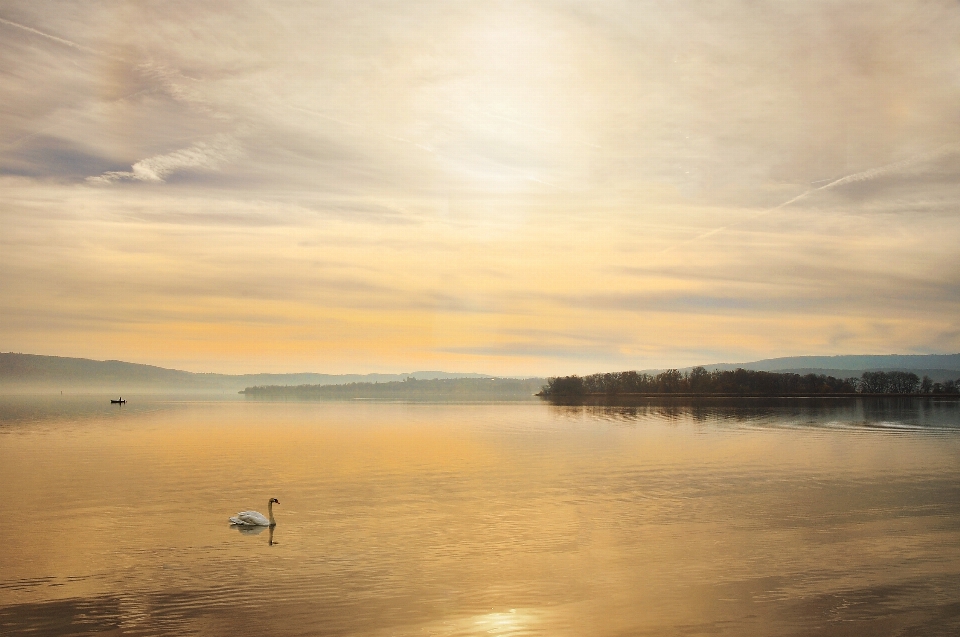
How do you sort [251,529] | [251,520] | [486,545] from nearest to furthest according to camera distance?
[486,545] < [251,529] < [251,520]

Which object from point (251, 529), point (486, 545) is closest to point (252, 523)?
point (251, 529)

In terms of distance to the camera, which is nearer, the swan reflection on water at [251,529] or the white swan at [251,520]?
the swan reflection on water at [251,529]

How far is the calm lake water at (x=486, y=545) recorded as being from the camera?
1770cm

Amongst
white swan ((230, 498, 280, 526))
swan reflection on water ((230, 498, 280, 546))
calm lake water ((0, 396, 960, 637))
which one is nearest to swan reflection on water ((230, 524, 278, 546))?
swan reflection on water ((230, 498, 280, 546))

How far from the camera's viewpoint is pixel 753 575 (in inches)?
834

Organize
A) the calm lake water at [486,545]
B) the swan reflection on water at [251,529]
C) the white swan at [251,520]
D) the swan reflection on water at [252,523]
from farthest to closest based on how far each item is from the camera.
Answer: the white swan at [251,520], the swan reflection on water at [252,523], the swan reflection on water at [251,529], the calm lake water at [486,545]

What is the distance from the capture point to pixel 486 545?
81.4 ft

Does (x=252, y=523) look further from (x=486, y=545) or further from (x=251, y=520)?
(x=486, y=545)

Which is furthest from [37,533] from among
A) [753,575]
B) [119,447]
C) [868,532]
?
[119,447]

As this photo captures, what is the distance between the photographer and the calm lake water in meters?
17.7

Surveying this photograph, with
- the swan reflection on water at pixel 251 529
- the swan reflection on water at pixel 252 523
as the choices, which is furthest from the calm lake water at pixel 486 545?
the swan reflection on water at pixel 252 523

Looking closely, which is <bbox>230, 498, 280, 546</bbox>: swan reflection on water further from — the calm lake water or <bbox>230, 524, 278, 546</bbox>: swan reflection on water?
the calm lake water

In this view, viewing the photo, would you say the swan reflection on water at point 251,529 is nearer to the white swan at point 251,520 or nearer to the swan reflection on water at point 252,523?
the swan reflection on water at point 252,523

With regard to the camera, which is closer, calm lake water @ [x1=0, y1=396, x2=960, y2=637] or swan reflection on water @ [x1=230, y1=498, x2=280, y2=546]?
calm lake water @ [x1=0, y1=396, x2=960, y2=637]
